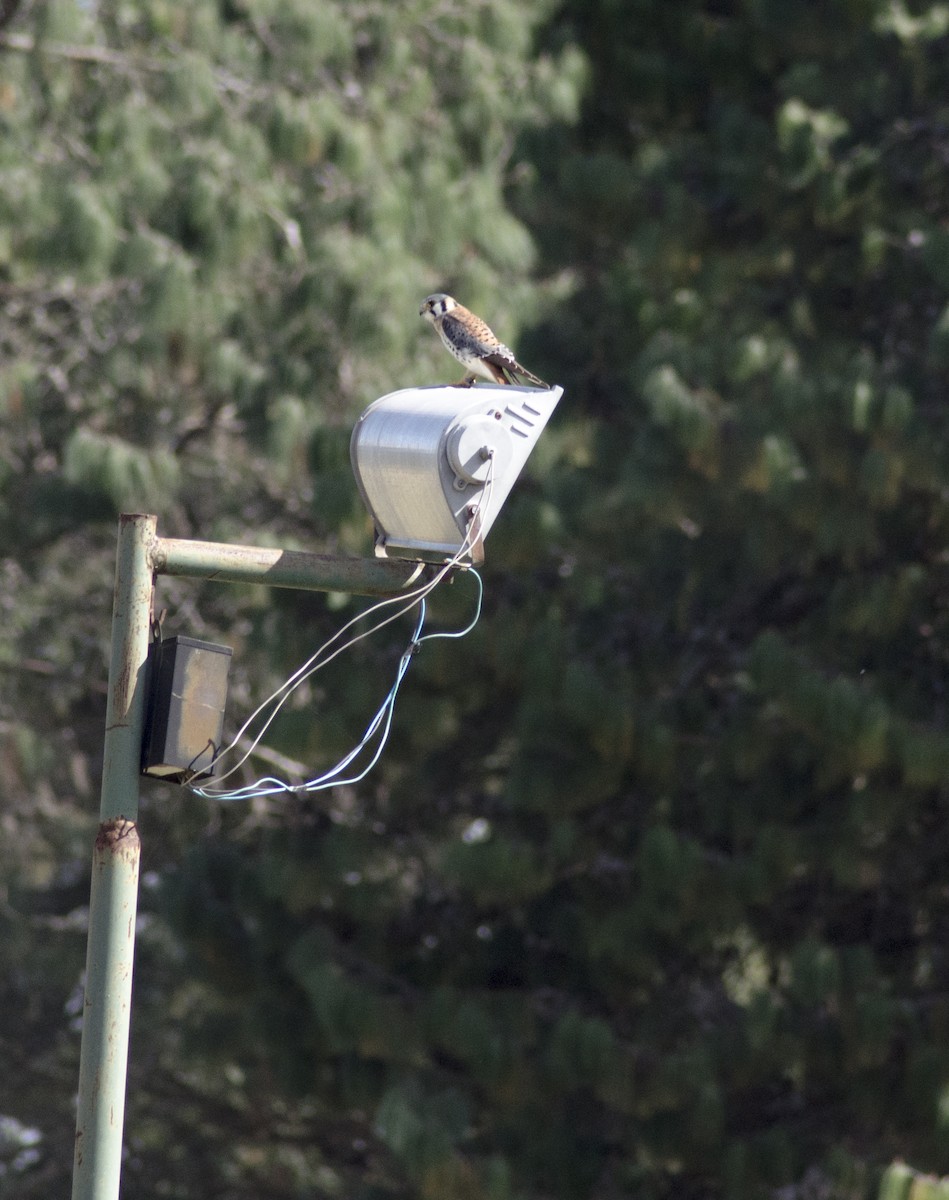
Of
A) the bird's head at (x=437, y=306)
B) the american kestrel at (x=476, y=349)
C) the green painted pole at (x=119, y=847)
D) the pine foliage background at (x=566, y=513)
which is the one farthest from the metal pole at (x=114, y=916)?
the pine foliage background at (x=566, y=513)

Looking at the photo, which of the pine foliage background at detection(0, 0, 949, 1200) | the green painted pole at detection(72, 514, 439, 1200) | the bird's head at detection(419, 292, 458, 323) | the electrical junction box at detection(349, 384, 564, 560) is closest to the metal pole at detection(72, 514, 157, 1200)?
the green painted pole at detection(72, 514, 439, 1200)

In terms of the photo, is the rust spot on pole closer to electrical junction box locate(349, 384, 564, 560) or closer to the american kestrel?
electrical junction box locate(349, 384, 564, 560)

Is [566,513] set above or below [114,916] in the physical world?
above

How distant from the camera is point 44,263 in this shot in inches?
300

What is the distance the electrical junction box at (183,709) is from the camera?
2.82 metres

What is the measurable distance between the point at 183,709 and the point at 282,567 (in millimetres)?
298

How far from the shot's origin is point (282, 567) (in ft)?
9.82

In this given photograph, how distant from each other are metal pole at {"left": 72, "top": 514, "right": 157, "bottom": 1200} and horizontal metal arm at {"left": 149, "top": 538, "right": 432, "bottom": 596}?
7 centimetres

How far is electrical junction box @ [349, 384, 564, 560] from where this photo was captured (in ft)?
9.80

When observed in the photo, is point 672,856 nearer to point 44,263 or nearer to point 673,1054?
point 673,1054

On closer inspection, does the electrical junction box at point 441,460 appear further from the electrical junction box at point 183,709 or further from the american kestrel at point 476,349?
the american kestrel at point 476,349

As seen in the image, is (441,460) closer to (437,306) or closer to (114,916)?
(114,916)

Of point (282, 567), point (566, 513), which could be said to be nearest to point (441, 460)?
point (282, 567)

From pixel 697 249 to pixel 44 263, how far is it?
2.93 meters
